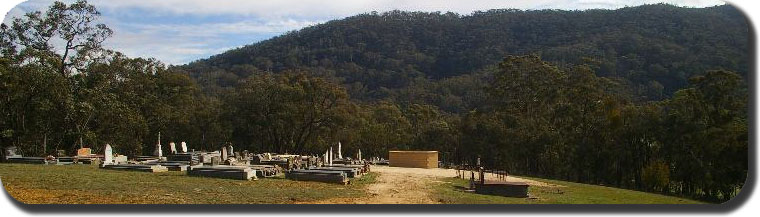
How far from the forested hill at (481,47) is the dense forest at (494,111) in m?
0.47

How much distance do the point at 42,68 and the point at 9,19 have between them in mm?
3049

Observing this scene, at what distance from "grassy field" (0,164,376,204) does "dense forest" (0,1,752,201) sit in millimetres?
9365

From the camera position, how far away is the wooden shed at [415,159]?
93.5ft

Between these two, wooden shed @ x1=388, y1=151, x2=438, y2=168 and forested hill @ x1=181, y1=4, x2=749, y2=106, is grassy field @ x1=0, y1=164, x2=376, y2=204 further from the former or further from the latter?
forested hill @ x1=181, y1=4, x2=749, y2=106

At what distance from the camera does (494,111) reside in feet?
138

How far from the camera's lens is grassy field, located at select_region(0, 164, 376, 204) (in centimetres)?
1196

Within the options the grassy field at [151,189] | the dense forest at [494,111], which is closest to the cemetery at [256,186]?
the grassy field at [151,189]

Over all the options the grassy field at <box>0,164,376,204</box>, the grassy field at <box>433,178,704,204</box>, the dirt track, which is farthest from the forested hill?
the grassy field at <box>0,164,376,204</box>

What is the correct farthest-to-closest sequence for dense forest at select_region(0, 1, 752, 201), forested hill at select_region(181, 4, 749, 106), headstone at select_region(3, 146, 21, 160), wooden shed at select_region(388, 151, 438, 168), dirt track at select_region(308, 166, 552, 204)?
forested hill at select_region(181, 4, 749, 106), wooden shed at select_region(388, 151, 438, 168), dense forest at select_region(0, 1, 752, 201), headstone at select_region(3, 146, 21, 160), dirt track at select_region(308, 166, 552, 204)

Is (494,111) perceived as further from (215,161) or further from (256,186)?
(256,186)

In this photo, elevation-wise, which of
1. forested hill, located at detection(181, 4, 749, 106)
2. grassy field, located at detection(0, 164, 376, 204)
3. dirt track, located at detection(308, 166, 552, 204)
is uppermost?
forested hill, located at detection(181, 4, 749, 106)

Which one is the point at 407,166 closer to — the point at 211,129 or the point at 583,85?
the point at 583,85

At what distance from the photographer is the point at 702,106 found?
27781mm

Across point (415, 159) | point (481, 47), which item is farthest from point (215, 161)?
point (481, 47)
